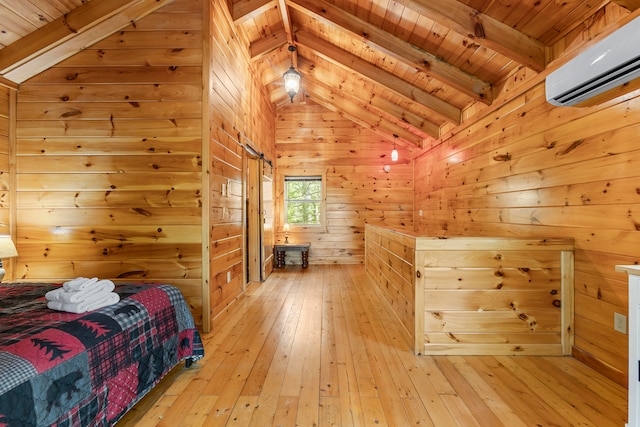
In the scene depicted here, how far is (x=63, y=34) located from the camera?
7.51 ft

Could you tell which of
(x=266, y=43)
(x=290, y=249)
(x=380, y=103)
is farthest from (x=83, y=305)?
(x=380, y=103)

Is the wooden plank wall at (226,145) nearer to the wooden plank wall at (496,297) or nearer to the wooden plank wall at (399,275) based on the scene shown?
the wooden plank wall at (399,275)

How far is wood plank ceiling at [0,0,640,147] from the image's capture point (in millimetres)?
2207

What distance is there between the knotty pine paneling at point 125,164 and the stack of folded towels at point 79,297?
1.05 metres

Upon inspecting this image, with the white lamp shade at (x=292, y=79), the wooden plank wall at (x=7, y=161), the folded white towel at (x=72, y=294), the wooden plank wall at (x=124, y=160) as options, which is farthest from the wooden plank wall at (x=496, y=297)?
the wooden plank wall at (x=7, y=161)

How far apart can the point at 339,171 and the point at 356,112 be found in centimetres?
123

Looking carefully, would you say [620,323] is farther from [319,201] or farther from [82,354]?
[319,201]

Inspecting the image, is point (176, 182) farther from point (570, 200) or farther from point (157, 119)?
point (570, 200)

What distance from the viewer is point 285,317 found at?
298 cm

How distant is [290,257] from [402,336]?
12.7 feet

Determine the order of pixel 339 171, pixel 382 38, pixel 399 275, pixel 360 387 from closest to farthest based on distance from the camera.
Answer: pixel 360 387
pixel 399 275
pixel 382 38
pixel 339 171

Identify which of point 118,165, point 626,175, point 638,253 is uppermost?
point 118,165

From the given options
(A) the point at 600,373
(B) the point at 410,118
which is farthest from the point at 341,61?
(A) the point at 600,373

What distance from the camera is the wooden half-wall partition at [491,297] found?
2.15 metres
